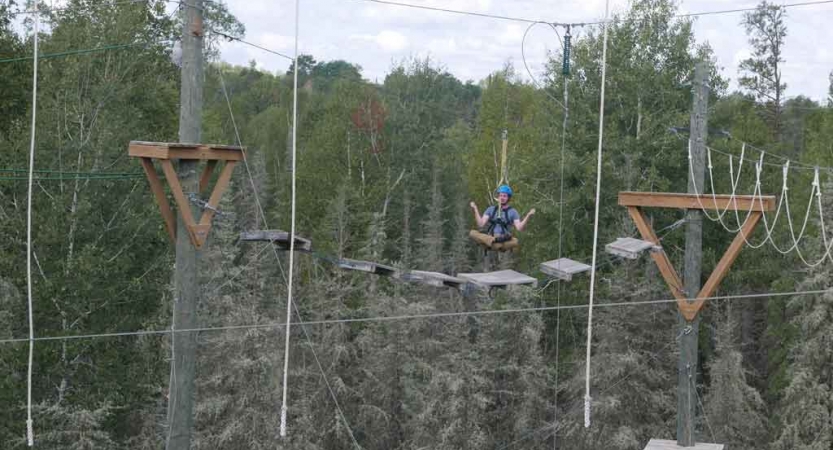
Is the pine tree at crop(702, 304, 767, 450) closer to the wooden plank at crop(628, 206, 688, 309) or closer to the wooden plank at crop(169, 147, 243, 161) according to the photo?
the wooden plank at crop(628, 206, 688, 309)

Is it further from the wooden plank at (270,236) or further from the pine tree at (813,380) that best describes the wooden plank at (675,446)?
the pine tree at (813,380)

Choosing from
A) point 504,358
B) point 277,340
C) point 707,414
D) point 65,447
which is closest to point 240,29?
point 277,340

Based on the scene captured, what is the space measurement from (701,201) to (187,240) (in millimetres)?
4833

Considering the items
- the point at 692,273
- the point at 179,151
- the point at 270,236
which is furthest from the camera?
the point at 692,273

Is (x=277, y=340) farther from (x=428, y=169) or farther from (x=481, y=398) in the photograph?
(x=428, y=169)

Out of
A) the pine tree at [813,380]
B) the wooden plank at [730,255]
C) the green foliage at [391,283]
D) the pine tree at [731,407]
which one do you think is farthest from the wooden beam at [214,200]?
the pine tree at [731,407]

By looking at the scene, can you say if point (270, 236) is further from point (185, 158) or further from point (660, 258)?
point (660, 258)

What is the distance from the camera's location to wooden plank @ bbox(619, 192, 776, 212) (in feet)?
32.9

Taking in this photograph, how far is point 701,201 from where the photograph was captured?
10.4m

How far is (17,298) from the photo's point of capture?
16578 mm

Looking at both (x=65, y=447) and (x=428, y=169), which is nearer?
(x=65, y=447)

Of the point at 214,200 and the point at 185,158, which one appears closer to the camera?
the point at 185,158


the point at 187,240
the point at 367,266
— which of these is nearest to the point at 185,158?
the point at 187,240

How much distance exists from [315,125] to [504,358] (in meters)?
10.2
